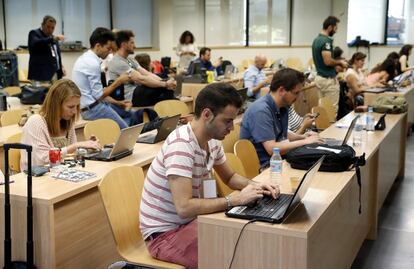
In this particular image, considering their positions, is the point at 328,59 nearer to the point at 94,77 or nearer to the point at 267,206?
the point at 94,77

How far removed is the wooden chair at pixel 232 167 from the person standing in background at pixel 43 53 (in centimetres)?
453

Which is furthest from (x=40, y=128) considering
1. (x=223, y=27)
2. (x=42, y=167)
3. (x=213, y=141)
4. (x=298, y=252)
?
(x=223, y=27)

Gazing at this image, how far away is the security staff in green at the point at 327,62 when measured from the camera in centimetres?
726

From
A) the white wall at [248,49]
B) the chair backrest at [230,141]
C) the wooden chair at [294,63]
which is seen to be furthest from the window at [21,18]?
the chair backrest at [230,141]

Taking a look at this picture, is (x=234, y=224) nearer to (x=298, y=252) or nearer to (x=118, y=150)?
(x=298, y=252)

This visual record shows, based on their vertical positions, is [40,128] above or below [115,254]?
above

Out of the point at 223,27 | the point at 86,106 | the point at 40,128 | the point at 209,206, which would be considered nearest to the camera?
the point at 209,206

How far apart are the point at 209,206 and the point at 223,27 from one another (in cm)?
1140

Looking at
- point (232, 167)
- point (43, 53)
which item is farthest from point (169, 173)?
point (43, 53)

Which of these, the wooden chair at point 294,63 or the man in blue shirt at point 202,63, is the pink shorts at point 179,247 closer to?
the man in blue shirt at point 202,63

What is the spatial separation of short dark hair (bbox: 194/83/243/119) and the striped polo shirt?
13 cm

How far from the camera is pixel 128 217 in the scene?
2627 millimetres

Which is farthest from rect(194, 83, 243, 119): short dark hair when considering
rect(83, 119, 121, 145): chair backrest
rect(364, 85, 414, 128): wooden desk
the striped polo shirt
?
rect(364, 85, 414, 128): wooden desk

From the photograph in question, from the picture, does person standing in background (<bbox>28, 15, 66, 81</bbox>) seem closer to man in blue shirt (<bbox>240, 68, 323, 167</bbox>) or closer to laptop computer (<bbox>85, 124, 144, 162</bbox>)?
laptop computer (<bbox>85, 124, 144, 162</bbox>)
